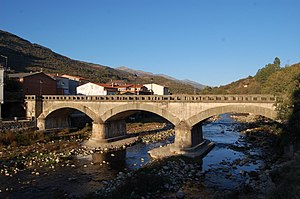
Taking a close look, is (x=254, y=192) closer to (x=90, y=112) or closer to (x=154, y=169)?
(x=154, y=169)

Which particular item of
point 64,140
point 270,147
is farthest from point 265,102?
point 64,140

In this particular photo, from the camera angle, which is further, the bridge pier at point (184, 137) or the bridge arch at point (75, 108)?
the bridge arch at point (75, 108)

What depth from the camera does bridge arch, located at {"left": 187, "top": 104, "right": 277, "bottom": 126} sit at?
25.1 m

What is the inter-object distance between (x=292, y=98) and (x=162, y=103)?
13562 mm

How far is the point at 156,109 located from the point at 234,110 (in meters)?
9.28

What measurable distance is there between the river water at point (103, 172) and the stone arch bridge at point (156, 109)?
4145mm

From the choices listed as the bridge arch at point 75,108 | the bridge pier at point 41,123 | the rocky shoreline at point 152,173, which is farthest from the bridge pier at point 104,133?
the bridge pier at point 41,123

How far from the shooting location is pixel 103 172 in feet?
76.2

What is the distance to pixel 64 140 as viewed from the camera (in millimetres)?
36625

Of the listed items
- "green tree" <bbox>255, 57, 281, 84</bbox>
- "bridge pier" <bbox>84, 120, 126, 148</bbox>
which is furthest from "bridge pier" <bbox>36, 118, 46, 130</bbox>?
"green tree" <bbox>255, 57, 281, 84</bbox>

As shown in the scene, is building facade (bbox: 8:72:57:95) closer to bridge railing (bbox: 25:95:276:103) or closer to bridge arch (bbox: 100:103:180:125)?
bridge railing (bbox: 25:95:276:103)

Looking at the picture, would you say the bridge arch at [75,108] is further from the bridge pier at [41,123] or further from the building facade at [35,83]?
the building facade at [35,83]

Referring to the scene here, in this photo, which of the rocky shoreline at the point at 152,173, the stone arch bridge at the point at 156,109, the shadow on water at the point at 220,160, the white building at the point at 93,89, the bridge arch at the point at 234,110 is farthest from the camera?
the white building at the point at 93,89

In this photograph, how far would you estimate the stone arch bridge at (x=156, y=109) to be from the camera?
1026 inches
